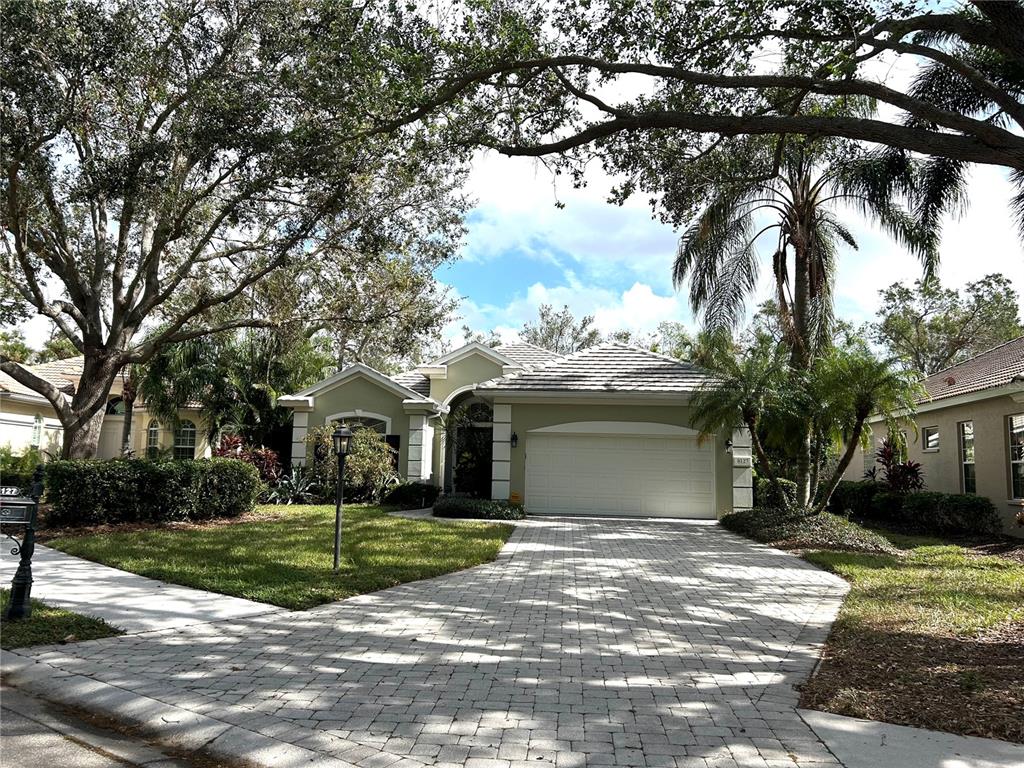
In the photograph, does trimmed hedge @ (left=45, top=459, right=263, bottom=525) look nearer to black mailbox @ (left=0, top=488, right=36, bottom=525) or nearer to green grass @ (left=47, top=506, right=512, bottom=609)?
green grass @ (left=47, top=506, right=512, bottom=609)

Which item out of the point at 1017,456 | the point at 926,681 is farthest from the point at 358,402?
the point at 926,681

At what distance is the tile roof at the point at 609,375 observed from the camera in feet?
56.4

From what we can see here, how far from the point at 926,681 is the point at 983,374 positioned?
608 inches

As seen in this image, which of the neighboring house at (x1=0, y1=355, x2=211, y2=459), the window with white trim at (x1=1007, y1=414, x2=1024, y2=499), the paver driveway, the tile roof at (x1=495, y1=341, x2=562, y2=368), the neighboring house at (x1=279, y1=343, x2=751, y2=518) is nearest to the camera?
the paver driveway

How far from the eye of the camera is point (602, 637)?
6.24 metres

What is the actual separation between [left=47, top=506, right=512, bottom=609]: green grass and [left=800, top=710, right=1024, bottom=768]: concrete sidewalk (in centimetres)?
512

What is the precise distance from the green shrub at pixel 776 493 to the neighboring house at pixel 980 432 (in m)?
2.97

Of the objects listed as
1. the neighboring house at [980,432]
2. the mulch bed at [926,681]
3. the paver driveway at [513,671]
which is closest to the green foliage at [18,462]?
the paver driveway at [513,671]

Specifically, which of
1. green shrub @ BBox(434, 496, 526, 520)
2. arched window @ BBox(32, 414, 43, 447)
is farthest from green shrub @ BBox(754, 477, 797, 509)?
arched window @ BBox(32, 414, 43, 447)

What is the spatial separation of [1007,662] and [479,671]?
4175mm

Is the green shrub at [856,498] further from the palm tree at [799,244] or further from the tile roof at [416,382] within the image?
the tile roof at [416,382]

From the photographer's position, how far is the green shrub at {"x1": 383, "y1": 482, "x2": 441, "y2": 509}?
18656mm

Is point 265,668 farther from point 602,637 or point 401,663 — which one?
point 602,637

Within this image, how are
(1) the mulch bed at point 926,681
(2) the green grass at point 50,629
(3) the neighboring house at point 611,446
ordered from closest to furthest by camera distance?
(1) the mulch bed at point 926,681, (2) the green grass at point 50,629, (3) the neighboring house at point 611,446
